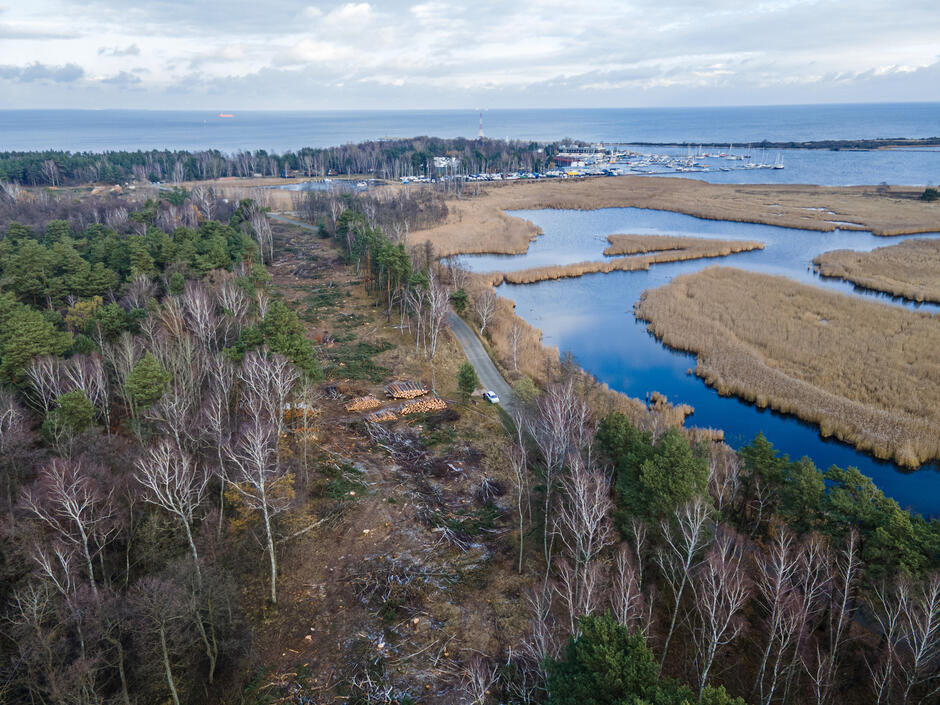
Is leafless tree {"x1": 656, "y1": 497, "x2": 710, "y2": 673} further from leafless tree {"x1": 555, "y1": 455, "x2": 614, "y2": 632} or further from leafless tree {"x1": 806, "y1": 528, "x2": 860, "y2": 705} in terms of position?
leafless tree {"x1": 806, "y1": 528, "x2": 860, "y2": 705}

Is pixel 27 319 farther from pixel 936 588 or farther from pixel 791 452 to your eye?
pixel 791 452

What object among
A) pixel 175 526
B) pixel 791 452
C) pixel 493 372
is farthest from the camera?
pixel 493 372

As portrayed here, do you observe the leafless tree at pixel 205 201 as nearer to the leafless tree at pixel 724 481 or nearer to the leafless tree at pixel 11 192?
the leafless tree at pixel 11 192

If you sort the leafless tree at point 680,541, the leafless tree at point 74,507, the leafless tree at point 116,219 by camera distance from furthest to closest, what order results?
1. the leafless tree at point 116,219
2. the leafless tree at point 74,507
3. the leafless tree at point 680,541

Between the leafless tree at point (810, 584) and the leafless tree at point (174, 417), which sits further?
the leafless tree at point (174, 417)

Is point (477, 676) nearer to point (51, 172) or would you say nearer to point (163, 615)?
point (163, 615)

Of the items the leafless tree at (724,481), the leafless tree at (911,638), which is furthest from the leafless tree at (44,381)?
the leafless tree at (911,638)

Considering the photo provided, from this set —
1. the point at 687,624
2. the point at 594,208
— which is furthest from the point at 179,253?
the point at 594,208
